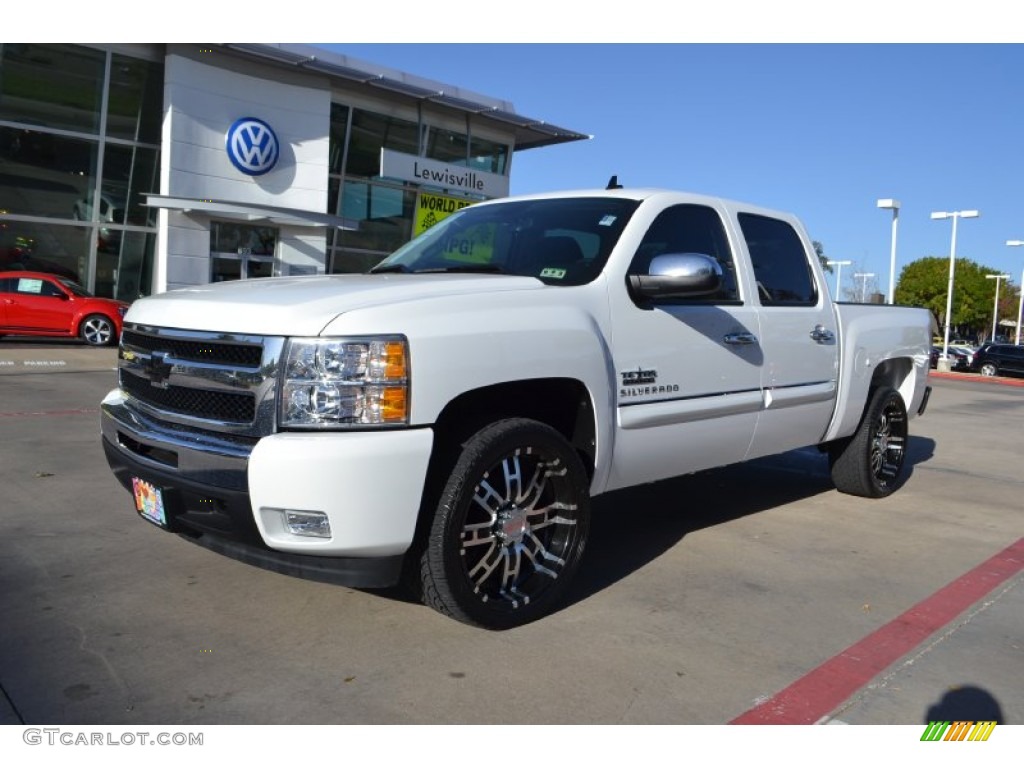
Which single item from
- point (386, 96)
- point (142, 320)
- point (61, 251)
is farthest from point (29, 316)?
point (142, 320)

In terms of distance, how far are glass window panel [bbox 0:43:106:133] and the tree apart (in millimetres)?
61248

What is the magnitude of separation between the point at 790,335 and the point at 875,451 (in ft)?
5.91

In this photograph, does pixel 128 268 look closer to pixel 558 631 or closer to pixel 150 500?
pixel 150 500

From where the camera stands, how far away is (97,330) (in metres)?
17.7

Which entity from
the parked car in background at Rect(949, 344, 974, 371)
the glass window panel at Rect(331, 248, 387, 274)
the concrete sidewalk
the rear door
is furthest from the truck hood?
the parked car in background at Rect(949, 344, 974, 371)

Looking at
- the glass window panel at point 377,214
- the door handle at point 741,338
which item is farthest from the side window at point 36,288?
the door handle at point 741,338

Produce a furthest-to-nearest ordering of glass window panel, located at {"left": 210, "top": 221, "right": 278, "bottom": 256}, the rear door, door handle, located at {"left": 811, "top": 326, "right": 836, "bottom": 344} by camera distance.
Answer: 1. glass window panel, located at {"left": 210, "top": 221, "right": 278, "bottom": 256}
2. door handle, located at {"left": 811, "top": 326, "right": 836, "bottom": 344}
3. the rear door

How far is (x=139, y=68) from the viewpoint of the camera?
67.3 ft

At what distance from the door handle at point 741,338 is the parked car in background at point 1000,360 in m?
29.0

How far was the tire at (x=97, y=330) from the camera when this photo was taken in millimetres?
17578

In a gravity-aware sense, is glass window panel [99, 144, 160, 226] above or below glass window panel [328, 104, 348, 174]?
below

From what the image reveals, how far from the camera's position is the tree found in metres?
68.1
